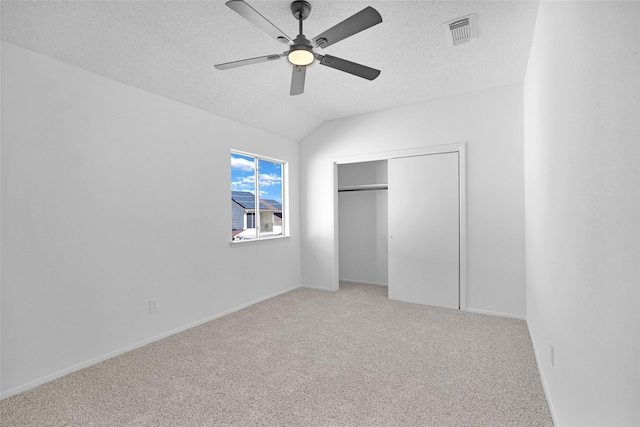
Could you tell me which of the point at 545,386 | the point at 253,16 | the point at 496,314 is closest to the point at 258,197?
the point at 253,16

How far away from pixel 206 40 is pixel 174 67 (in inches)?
19.5

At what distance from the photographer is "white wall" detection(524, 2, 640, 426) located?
881 mm

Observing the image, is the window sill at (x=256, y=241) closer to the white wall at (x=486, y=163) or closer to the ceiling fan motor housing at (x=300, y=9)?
the white wall at (x=486, y=163)

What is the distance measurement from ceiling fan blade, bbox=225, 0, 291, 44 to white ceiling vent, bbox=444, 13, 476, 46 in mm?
1286

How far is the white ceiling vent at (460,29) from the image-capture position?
7.75ft

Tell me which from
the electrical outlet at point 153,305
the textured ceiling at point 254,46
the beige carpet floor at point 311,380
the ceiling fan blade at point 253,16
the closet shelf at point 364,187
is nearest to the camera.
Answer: the ceiling fan blade at point 253,16

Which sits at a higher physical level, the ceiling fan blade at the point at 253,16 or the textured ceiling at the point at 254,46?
the textured ceiling at the point at 254,46

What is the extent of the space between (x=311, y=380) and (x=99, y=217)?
214cm

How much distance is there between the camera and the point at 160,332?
10.3ft

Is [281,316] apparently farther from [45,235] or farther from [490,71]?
[490,71]

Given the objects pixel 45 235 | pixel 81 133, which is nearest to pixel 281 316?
pixel 45 235

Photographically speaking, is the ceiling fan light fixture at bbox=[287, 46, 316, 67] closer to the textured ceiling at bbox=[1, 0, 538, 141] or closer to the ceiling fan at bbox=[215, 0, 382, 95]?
the ceiling fan at bbox=[215, 0, 382, 95]

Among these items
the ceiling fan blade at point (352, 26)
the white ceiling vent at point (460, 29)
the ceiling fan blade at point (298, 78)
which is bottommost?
the ceiling fan blade at point (298, 78)

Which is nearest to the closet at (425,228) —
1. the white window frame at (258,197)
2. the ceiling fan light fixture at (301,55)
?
the white window frame at (258,197)
